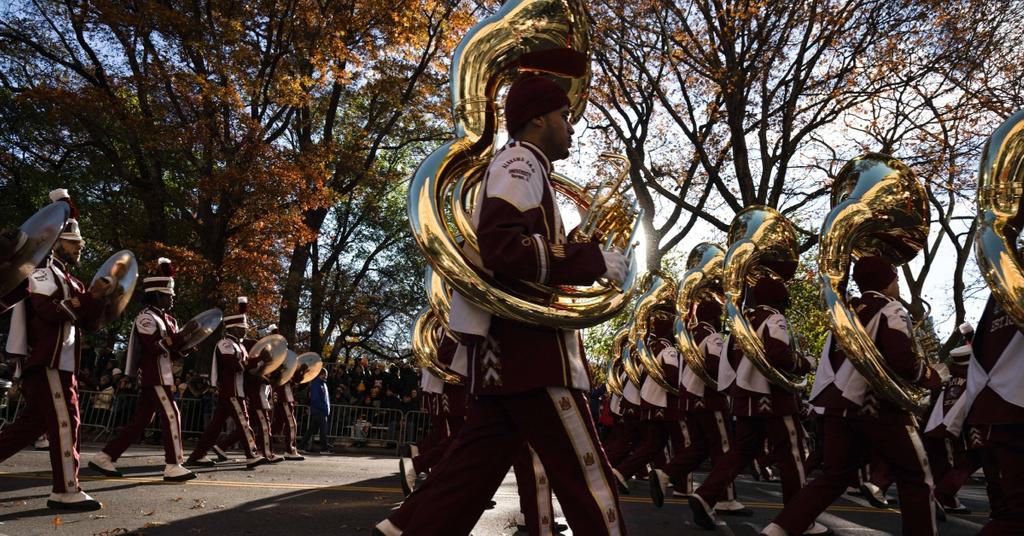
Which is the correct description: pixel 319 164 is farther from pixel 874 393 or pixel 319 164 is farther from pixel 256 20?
pixel 874 393

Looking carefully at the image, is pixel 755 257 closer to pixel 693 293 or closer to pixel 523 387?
pixel 693 293

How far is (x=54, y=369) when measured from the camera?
5.90 m

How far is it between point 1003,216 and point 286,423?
12.1m

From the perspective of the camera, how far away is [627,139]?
18.6 meters

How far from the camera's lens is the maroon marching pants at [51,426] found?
19.0 feet

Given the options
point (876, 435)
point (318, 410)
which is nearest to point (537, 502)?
point (876, 435)

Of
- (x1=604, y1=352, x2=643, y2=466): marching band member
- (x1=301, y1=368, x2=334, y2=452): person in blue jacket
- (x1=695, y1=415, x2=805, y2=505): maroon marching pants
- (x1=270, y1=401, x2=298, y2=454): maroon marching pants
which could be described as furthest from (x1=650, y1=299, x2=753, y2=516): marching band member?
(x1=301, y1=368, x2=334, y2=452): person in blue jacket

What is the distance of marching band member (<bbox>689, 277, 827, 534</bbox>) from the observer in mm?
6605

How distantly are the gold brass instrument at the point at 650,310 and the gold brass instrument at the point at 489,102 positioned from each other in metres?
5.75

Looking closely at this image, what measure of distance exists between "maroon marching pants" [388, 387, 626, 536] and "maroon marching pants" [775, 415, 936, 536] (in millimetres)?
2573

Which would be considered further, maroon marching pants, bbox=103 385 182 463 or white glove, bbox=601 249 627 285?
maroon marching pants, bbox=103 385 182 463

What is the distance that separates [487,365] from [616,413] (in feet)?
35.3

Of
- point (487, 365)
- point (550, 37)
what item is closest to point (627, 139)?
point (550, 37)

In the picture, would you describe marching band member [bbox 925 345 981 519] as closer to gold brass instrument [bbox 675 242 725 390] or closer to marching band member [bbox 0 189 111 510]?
gold brass instrument [bbox 675 242 725 390]
